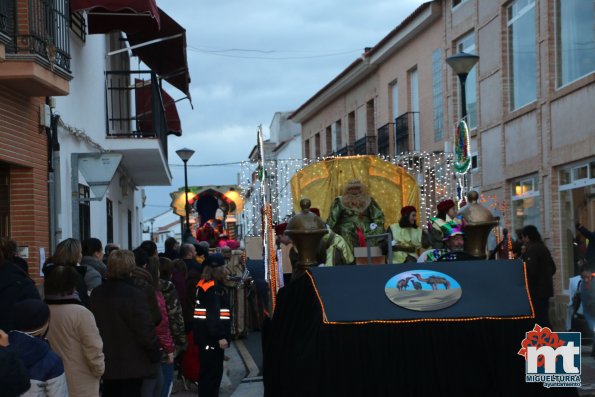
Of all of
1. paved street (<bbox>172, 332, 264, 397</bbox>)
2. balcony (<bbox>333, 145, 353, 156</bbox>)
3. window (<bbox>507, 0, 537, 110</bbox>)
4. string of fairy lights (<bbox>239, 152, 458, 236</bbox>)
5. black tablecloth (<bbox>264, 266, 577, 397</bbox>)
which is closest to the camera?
black tablecloth (<bbox>264, 266, 577, 397</bbox>)

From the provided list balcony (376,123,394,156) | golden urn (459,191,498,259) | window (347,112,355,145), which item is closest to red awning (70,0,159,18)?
golden urn (459,191,498,259)

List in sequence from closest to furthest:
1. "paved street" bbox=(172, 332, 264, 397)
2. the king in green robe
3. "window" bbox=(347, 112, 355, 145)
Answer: "paved street" bbox=(172, 332, 264, 397) < the king in green robe < "window" bbox=(347, 112, 355, 145)

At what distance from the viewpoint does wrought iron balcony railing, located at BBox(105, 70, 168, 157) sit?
19094mm

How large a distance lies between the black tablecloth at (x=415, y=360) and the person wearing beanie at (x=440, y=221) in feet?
9.11

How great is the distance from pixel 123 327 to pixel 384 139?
76.9 ft

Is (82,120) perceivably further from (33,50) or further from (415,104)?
(415,104)

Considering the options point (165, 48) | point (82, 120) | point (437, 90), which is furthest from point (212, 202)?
point (82, 120)

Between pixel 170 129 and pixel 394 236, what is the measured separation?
15.4 m

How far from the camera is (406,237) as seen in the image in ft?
42.8

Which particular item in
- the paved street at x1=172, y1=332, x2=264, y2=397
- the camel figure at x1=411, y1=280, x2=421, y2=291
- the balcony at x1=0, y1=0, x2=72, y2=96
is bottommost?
the paved street at x1=172, y1=332, x2=264, y2=397

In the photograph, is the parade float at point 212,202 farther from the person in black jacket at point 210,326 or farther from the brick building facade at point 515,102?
the person in black jacket at point 210,326

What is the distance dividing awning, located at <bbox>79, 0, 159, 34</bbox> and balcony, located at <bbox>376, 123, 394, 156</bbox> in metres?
14.5

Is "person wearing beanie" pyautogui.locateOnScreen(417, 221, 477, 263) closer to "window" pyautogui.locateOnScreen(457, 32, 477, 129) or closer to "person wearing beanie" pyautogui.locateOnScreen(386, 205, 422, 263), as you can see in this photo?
"person wearing beanie" pyautogui.locateOnScreen(386, 205, 422, 263)

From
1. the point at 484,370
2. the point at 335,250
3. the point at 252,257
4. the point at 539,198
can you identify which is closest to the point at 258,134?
the point at 335,250
